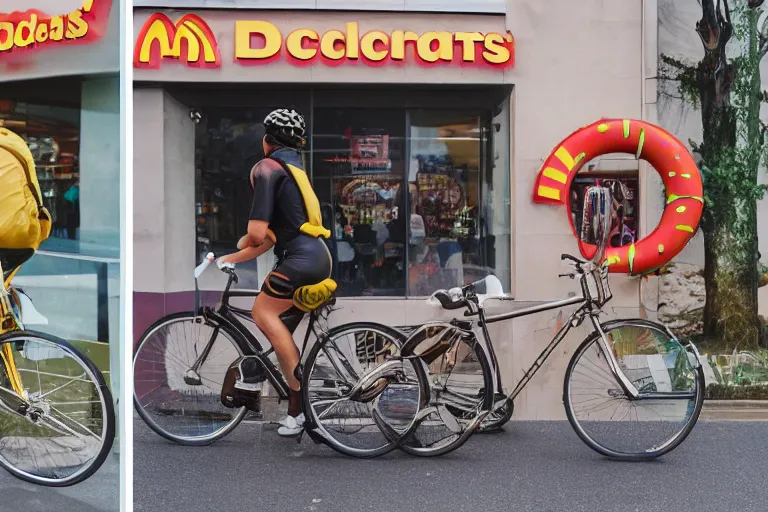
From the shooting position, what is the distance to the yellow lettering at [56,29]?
3.41m

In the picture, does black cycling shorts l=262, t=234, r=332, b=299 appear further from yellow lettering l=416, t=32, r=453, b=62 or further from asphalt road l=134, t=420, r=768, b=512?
yellow lettering l=416, t=32, r=453, b=62

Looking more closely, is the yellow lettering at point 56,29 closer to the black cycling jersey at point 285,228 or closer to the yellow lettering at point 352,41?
the black cycling jersey at point 285,228

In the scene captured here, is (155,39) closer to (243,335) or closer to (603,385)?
(243,335)

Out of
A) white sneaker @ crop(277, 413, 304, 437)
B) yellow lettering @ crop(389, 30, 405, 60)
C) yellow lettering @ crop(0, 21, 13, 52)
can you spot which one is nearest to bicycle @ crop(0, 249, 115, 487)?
yellow lettering @ crop(0, 21, 13, 52)

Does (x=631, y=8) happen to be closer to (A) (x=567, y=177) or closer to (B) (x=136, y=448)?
(A) (x=567, y=177)

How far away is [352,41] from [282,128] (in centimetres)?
108

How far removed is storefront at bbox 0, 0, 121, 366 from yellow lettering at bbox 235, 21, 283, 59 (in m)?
2.70

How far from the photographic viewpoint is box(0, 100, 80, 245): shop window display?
137 inches

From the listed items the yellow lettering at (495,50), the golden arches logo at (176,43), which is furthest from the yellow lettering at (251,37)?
the yellow lettering at (495,50)

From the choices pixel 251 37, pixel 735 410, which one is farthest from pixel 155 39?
pixel 735 410

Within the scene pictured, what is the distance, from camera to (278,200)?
5367mm

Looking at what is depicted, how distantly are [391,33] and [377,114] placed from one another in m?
0.65

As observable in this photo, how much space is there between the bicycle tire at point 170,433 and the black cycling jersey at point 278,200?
2.25 ft

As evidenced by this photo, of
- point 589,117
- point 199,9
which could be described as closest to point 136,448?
point 199,9
